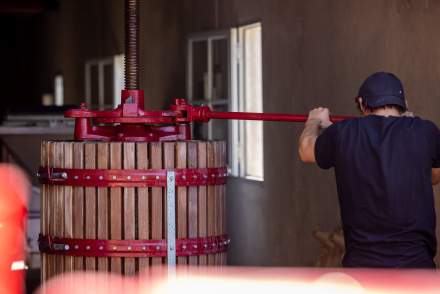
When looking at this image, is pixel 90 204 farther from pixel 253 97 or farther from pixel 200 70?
pixel 200 70

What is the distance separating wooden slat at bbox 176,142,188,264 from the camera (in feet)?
19.2

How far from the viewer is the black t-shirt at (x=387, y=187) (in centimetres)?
481

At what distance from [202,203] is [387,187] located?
1371 millimetres

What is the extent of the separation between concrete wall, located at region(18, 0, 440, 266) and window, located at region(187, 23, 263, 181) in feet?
0.53

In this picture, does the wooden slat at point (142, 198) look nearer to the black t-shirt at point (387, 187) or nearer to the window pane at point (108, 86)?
the black t-shirt at point (387, 187)

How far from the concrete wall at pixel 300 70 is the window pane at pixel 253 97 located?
7.4 inches

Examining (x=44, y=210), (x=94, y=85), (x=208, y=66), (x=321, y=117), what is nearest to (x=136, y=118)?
(x=44, y=210)

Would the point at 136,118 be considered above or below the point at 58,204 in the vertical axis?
above

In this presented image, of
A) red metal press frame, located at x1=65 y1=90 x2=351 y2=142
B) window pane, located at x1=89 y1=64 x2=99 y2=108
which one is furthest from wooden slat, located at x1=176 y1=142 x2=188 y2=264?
window pane, located at x1=89 y1=64 x2=99 y2=108

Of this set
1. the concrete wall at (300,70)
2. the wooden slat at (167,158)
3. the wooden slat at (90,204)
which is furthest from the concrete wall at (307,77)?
the wooden slat at (90,204)

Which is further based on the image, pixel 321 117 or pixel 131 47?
pixel 131 47

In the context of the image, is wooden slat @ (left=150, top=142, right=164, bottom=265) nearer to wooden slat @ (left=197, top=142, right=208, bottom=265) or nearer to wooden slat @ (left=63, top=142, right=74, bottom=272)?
wooden slat @ (left=197, top=142, right=208, bottom=265)

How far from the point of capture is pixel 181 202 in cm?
586

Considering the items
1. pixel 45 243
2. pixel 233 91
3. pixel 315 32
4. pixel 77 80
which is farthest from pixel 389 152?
pixel 77 80
